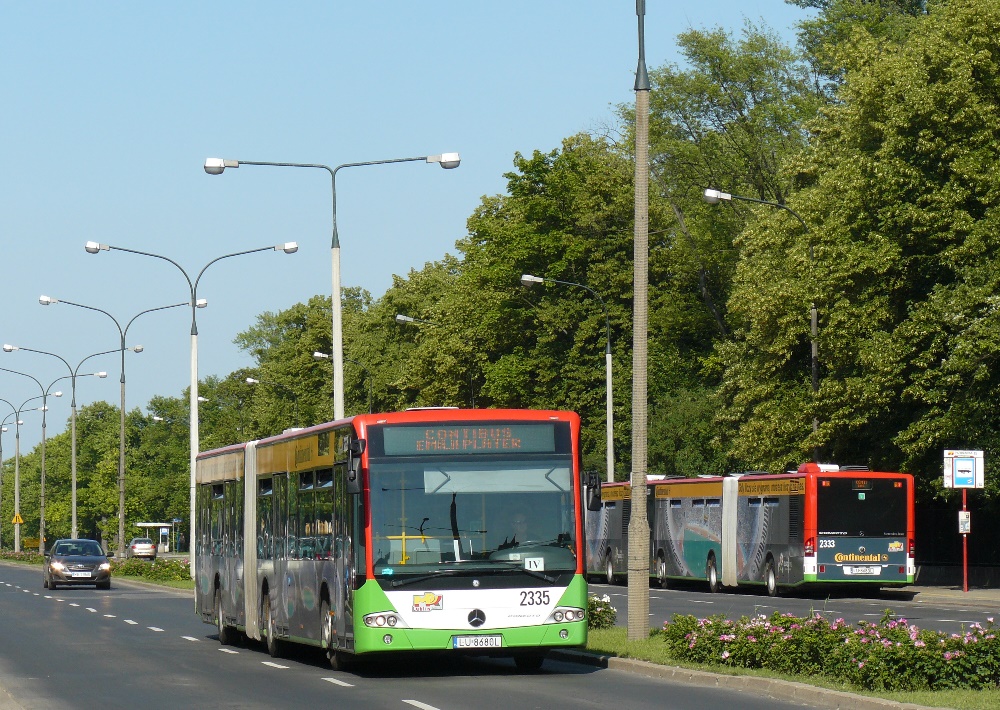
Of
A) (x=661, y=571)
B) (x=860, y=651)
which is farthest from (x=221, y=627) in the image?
(x=661, y=571)

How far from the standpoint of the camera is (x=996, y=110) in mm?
40562

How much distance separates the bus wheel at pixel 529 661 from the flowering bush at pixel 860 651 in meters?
1.96

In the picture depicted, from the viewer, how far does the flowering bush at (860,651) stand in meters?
14.9

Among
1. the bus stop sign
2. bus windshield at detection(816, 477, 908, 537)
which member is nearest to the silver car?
bus windshield at detection(816, 477, 908, 537)

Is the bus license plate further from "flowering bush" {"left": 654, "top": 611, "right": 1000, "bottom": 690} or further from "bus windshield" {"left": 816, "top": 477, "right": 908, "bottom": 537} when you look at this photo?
"bus windshield" {"left": 816, "top": 477, "right": 908, "bottom": 537}

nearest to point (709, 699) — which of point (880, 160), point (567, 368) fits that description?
point (880, 160)

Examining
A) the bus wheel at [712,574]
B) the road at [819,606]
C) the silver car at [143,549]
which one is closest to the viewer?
the road at [819,606]

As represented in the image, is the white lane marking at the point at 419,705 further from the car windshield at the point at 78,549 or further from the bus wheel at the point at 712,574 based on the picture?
the car windshield at the point at 78,549

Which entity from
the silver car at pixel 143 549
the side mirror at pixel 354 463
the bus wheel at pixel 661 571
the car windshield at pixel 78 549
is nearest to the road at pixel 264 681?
the side mirror at pixel 354 463

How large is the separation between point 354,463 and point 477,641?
2.24m

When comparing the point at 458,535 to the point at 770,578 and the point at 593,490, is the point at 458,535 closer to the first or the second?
the point at 593,490

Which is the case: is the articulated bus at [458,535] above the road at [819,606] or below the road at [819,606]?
above

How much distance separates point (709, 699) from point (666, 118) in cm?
5157

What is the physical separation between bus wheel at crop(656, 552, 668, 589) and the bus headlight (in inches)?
1157
